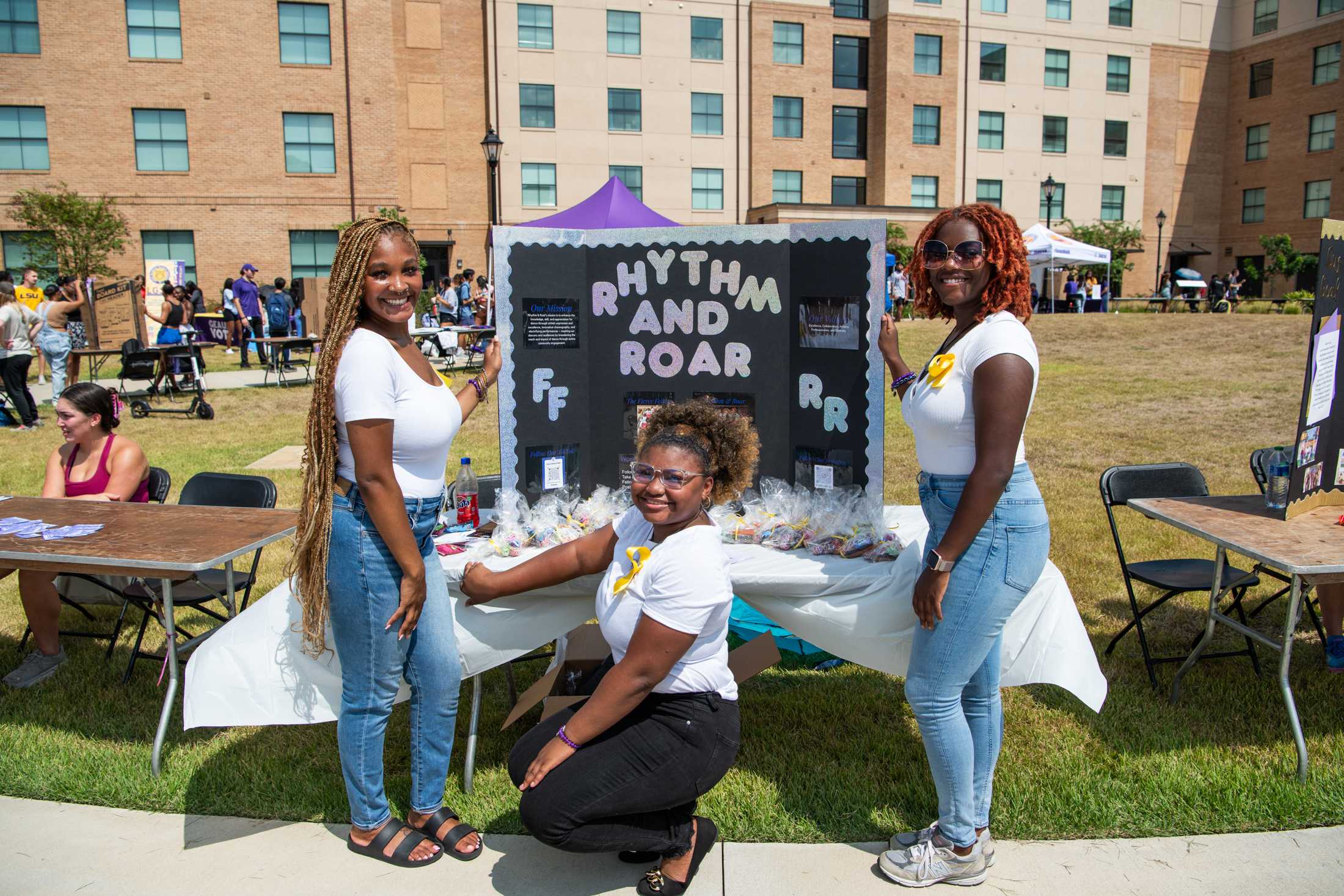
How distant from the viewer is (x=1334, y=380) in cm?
406

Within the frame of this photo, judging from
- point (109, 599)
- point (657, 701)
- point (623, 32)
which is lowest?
point (109, 599)

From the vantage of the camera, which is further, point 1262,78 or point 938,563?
point 1262,78

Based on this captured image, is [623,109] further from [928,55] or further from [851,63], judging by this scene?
[928,55]

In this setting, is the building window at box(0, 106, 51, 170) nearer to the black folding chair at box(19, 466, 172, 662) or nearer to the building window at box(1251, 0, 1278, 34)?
the black folding chair at box(19, 466, 172, 662)

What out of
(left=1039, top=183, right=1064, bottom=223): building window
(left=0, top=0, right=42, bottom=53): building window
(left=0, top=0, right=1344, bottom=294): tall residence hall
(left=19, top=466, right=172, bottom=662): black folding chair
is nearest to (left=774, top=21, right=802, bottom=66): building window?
(left=0, top=0, right=1344, bottom=294): tall residence hall

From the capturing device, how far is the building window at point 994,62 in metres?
38.6

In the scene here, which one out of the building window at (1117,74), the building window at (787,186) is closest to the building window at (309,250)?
the building window at (787,186)

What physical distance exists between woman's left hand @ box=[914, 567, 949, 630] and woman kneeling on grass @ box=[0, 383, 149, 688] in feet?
12.7

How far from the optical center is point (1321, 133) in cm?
3938

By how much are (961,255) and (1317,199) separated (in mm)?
46144

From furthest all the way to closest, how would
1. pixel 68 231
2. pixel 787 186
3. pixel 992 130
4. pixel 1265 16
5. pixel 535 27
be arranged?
1. pixel 1265 16
2. pixel 992 130
3. pixel 787 186
4. pixel 535 27
5. pixel 68 231

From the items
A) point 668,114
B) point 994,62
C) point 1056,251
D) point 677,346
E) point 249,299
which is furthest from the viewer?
point 994,62

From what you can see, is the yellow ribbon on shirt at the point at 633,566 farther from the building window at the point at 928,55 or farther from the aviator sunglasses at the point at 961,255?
the building window at the point at 928,55

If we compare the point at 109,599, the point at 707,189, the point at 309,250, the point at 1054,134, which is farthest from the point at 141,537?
the point at 1054,134
